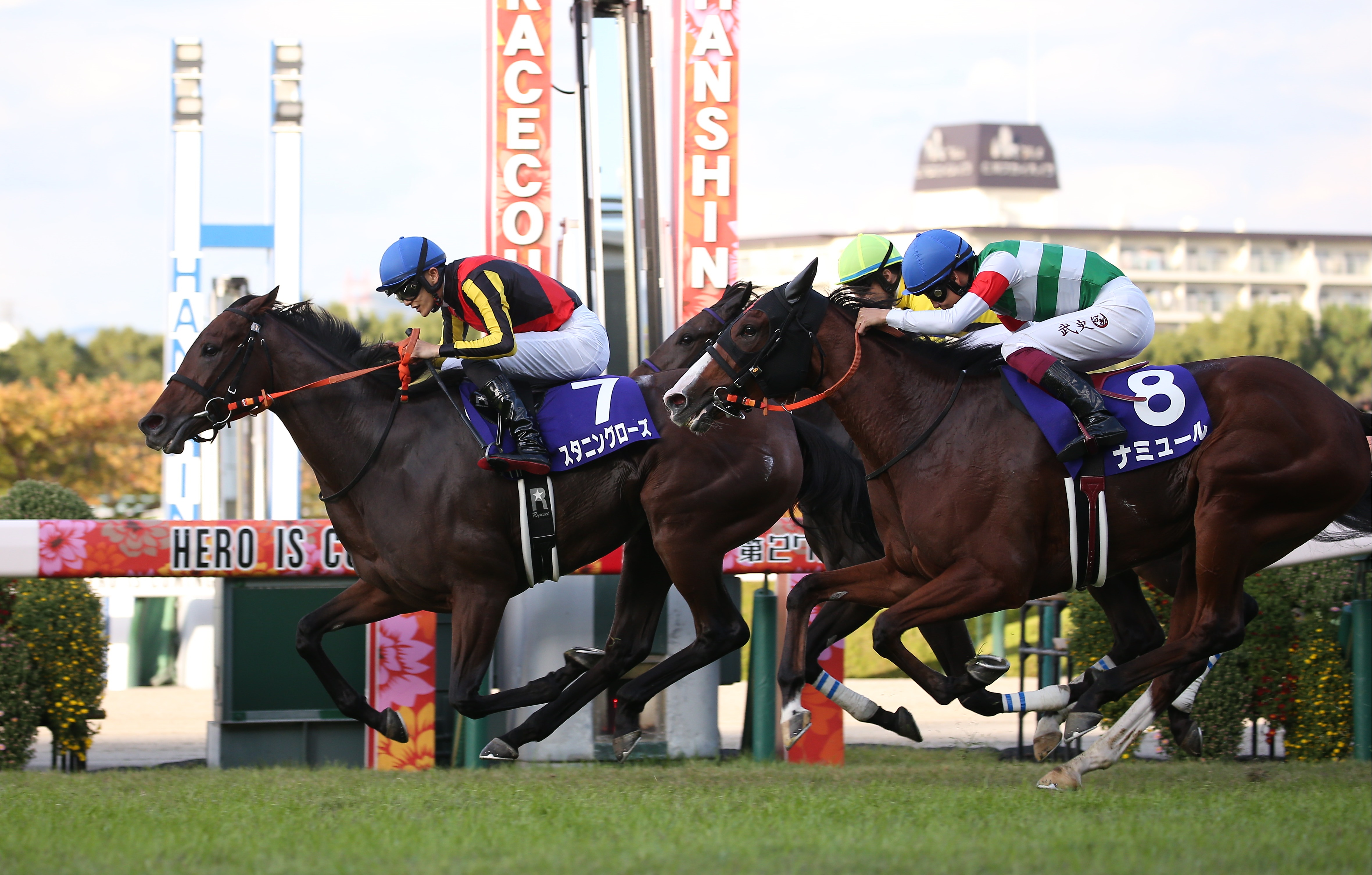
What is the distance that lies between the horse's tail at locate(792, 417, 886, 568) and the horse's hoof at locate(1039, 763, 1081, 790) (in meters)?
1.31

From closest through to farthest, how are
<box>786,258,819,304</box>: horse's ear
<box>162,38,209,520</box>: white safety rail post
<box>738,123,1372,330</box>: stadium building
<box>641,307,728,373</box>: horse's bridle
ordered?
<box>786,258,819,304</box>: horse's ear → <box>641,307,728,373</box>: horse's bridle → <box>162,38,209,520</box>: white safety rail post → <box>738,123,1372,330</box>: stadium building

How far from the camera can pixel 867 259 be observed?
6070 millimetres

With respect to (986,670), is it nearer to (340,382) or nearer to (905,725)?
(905,725)

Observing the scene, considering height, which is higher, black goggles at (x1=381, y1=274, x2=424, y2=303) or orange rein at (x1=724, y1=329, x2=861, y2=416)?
black goggles at (x1=381, y1=274, x2=424, y2=303)

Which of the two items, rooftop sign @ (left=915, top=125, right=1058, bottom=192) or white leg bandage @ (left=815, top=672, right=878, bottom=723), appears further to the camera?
rooftop sign @ (left=915, top=125, right=1058, bottom=192)

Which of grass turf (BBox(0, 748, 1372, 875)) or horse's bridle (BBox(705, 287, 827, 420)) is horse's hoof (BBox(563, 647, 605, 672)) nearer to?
grass turf (BBox(0, 748, 1372, 875))

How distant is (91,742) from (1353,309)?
60.3 metres

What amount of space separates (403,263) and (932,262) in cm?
209

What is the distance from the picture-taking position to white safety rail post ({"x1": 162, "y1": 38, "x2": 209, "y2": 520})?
52.4 ft

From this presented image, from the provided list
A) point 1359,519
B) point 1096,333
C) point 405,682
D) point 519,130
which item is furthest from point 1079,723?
point 519,130

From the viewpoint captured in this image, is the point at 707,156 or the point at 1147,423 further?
the point at 707,156

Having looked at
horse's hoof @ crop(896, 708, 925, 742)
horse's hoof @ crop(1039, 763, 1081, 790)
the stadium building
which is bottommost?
horse's hoof @ crop(1039, 763, 1081, 790)

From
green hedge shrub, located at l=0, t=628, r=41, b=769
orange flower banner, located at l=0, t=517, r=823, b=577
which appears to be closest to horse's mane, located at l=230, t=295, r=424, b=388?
orange flower banner, located at l=0, t=517, r=823, b=577

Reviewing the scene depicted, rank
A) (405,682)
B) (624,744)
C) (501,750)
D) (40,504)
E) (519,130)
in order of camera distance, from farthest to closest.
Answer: (519,130) < (40,504) < (405,682) < (624,744) < (501,750)
